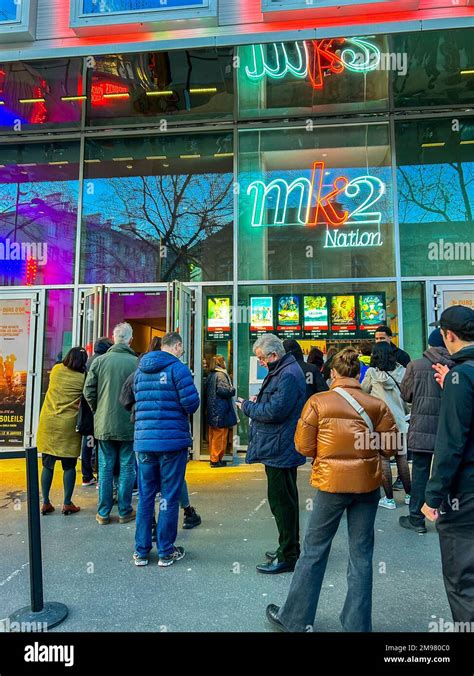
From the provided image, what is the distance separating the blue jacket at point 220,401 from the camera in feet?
23.0

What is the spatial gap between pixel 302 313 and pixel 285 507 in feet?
15.2

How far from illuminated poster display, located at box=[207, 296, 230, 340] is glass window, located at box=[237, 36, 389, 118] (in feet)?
11.1

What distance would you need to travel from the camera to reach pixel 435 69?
22.4 feet

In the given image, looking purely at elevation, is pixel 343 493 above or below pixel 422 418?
below

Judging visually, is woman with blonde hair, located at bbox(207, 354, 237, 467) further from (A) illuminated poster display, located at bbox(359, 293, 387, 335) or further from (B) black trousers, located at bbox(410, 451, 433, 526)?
(B) black trousers, located at bbox(410, 451, 433, 526)

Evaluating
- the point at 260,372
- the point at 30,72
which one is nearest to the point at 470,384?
the point at 260,372

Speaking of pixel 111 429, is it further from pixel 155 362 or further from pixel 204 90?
pixel 204 90

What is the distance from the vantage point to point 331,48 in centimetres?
652

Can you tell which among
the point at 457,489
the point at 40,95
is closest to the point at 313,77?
the point at 40,95

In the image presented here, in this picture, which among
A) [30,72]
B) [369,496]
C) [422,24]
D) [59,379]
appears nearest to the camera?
[369,496]

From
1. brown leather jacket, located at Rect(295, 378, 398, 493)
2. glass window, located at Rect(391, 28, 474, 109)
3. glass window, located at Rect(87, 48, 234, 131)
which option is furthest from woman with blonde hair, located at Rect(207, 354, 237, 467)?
glass window, located at Rect(391, 28, 474, 109)

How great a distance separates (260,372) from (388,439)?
12.0 ft

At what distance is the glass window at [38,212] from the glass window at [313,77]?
142 inches

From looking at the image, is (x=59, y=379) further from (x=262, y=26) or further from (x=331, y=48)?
(x=331, y=48)
